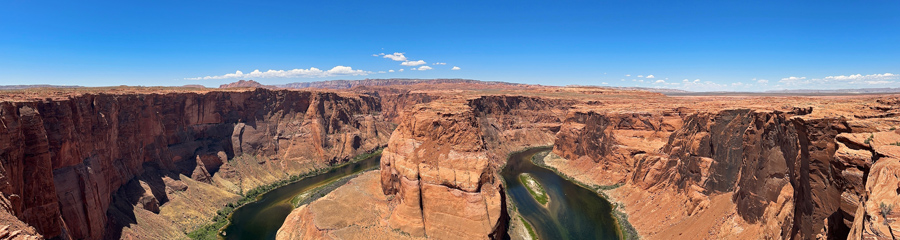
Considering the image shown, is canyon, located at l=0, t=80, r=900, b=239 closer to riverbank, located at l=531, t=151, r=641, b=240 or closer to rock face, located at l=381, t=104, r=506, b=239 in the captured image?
rock face, located at l=381, t=104, r=506, b=239

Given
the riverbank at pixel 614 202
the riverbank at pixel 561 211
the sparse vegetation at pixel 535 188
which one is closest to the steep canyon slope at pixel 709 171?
the riverbank at pixel 614 202

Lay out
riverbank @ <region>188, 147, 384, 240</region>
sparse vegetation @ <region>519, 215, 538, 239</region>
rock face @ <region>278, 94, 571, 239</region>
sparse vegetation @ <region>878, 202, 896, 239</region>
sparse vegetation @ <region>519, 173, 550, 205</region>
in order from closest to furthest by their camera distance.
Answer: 1. sparse vegetation @ <region>878, 202, 896, 239</region>
2. rock face @ <region>278, 94, 571, 239</region>
3. sparse vegetation @ <region>519, 215, 538, 239</region>
4. riverbank @ <region>188, 147, 384, 240</region>
5. sparse vegetation @ <region>519, 173, 550, 205</region>

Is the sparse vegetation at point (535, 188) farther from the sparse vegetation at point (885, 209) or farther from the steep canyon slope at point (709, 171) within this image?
the sparse vegetation at point (885, 209)

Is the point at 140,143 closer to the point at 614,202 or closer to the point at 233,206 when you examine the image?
the point at 233,206

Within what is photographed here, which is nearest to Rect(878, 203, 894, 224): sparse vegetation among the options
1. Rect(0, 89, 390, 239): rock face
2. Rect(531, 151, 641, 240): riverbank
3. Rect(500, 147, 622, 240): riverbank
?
Rect(500, 147, 622, 240): riverbank

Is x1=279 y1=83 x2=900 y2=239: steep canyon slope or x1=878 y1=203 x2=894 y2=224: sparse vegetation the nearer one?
x1=878 y1=203 x2=894 y2=224: sparse vegetation

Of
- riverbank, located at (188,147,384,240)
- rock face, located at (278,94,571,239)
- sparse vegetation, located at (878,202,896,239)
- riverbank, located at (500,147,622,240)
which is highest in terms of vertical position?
sparse vegetation, located at (878,202,896,239)
